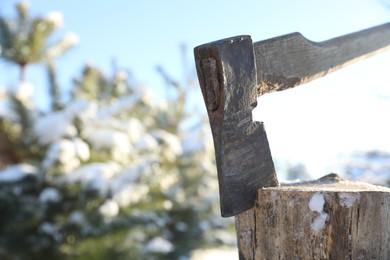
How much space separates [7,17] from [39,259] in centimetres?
296

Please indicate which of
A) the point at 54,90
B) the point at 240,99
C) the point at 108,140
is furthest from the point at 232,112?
the point at 54,90

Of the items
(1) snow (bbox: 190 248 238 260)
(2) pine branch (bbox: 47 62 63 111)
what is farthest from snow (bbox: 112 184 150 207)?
(1) snow (bbox: 190 248 238 260)

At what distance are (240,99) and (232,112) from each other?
3 centimetres

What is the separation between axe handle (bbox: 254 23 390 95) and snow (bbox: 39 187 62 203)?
3.85 m

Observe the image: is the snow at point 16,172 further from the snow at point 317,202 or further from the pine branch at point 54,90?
the snow at point 317,202

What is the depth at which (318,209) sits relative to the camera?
101 centimetres

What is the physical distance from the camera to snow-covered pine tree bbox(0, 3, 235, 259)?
4852 mm

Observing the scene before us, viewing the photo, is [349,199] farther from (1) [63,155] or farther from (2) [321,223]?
(1) [63,155]

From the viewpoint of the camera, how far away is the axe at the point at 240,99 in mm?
1002

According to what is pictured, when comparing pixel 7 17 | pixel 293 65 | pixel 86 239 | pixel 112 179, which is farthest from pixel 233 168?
pixel 7 17

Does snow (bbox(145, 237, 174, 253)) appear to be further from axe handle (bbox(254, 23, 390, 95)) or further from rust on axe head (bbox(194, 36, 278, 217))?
rust on axe head (bbox(194, 36, 278, 217))

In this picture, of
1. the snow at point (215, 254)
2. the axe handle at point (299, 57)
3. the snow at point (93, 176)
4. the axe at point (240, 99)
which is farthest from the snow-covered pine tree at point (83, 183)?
the axe at point (240, 99)

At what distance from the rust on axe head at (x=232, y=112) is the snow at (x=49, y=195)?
402 centimetres

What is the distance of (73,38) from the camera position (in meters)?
6.57
